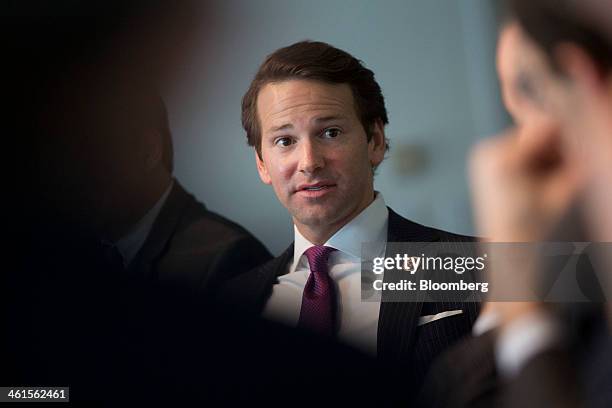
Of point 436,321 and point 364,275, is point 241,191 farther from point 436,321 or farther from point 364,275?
point 436,321

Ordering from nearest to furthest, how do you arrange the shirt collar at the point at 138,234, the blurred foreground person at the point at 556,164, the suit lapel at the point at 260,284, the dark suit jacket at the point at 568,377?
the dark suit jacket at the point at 568,377 → the blurred foreground person at the point at 556,164 → the suit lapel at the point at 260,284 → the shirt collar at the point at 138,234

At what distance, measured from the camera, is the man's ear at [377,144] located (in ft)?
5.00

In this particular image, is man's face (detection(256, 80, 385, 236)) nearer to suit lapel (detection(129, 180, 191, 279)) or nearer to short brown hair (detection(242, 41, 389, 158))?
short brown hair (detection(242, 41, 389, 158))

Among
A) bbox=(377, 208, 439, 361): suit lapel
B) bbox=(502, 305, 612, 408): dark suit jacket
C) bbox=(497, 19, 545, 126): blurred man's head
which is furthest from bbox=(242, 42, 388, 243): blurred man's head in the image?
bbox=(502, 305, 612, 408): dark suit jacket

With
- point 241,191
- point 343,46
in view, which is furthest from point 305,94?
point 241,191

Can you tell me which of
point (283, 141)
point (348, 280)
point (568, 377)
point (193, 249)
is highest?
point (283, 141)

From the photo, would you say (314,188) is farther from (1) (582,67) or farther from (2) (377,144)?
(1) (582,67)

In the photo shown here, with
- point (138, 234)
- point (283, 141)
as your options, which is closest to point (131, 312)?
point (138, 234)

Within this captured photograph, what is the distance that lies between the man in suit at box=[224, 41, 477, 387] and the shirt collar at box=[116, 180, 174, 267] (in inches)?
9.4

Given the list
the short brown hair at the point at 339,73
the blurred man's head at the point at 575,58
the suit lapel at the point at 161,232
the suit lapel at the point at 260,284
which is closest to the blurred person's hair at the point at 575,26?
the blurred man's head at the point at 575,58

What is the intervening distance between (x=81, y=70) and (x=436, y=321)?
A: 82 centimetres

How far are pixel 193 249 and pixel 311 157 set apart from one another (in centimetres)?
30

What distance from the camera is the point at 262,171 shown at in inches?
61.9

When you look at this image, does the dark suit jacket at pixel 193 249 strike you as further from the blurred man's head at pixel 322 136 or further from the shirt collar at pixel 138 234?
the blurred man's head at pixel 322 136
